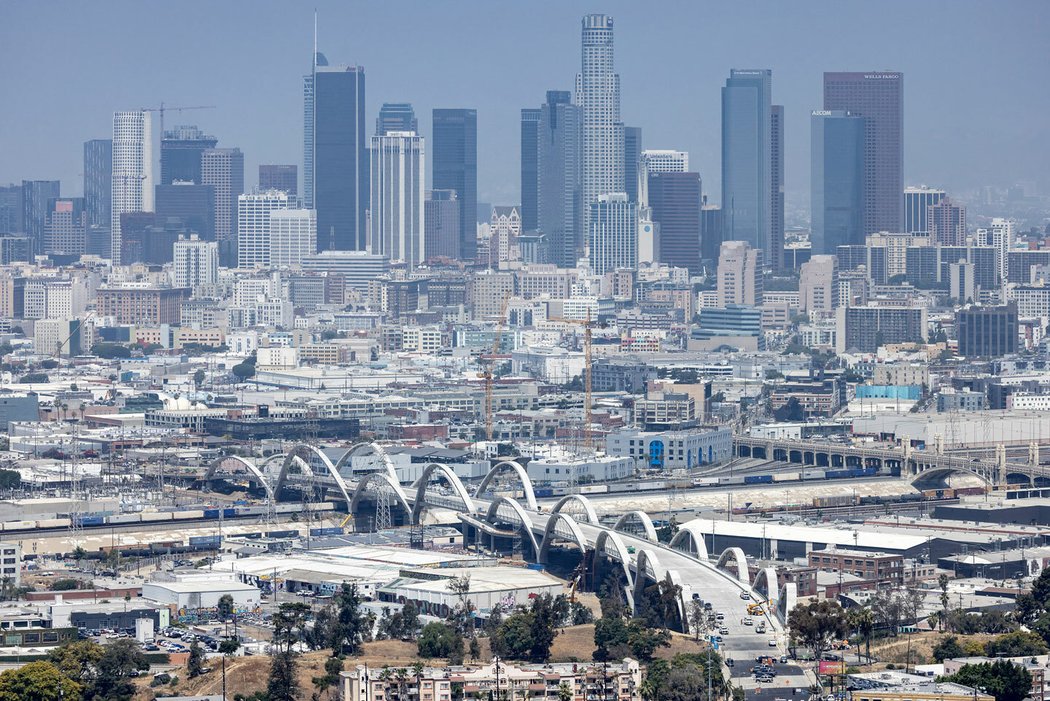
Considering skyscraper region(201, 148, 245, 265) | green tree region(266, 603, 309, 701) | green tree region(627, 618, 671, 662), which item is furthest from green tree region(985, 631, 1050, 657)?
skyscraper region(201, 148, 245, 265)

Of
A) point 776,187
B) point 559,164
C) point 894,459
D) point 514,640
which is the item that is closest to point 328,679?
point 514,640

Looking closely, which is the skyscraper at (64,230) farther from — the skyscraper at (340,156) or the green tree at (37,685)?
the green tree at (37,685)

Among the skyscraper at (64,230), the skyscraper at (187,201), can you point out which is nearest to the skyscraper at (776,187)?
the skyscraper at (187,201)

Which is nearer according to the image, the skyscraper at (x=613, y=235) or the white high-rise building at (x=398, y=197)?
the skyscraper at (x=613, y=235)

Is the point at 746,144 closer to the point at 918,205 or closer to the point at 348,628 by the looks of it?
the point at 918,205

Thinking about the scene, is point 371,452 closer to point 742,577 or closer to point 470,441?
point 470,441

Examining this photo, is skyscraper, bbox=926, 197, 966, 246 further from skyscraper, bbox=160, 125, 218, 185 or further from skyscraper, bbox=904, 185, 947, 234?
skyscraper, bbox=160, 125, 218, 185
